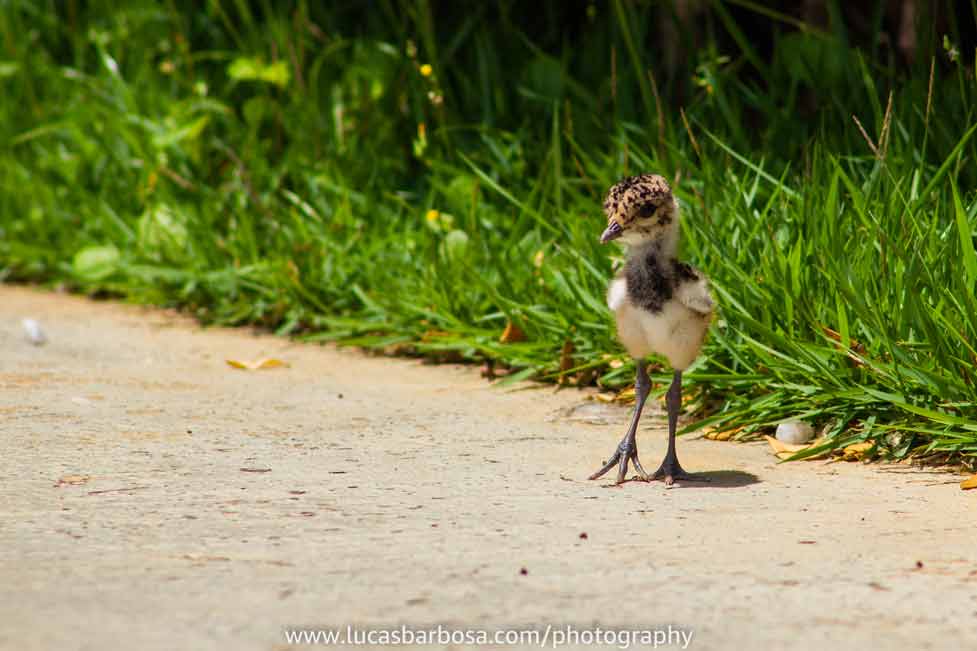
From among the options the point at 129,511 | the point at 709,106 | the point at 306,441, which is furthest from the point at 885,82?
the point at 129,511

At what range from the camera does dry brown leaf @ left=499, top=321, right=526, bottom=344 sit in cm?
536

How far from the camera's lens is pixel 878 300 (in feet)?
13.9

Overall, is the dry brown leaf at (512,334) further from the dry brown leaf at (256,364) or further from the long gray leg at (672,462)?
the long gray leg at (672,462)

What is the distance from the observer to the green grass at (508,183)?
4.32 meters

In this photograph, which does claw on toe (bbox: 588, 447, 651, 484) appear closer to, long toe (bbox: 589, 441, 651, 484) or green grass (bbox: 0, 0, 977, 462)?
long toe (bbox: 589, 441, 651, 484)

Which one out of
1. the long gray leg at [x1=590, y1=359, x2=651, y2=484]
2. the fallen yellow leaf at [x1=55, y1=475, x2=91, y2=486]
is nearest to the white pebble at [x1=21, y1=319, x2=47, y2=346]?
the fallen yellow leaf at [x1=55, y1=475, x2=91, y2=486]

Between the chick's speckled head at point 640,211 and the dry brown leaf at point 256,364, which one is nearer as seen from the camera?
the chick's speckled head at point 640,211

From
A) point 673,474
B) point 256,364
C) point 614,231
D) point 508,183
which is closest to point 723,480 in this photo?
point 673,474

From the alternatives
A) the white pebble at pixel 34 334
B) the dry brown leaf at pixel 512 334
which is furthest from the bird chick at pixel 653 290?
the white pebble at pixel 34 334

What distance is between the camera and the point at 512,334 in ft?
17.6

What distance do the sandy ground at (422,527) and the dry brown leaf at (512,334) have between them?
10.4 inches

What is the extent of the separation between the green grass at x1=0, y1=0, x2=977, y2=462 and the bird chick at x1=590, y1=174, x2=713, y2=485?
0.58 m

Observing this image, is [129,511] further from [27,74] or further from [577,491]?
[27,74]

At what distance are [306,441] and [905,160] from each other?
2.10 meters
